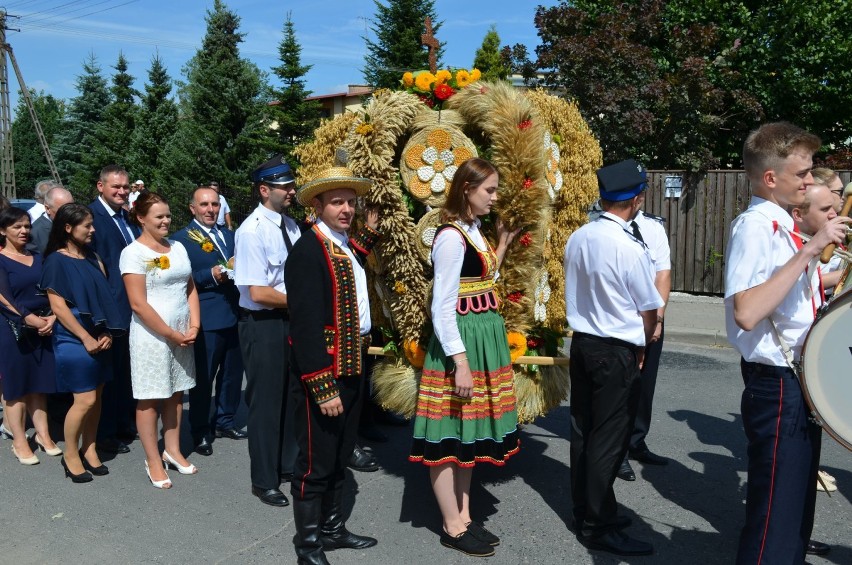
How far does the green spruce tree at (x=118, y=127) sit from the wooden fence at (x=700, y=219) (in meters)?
20.7

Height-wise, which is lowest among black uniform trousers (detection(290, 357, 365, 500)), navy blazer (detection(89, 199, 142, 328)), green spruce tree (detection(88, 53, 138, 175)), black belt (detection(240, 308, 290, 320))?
black uniform trousers (detection(290, 357, 365, 500))

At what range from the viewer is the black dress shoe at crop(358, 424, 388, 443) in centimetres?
546

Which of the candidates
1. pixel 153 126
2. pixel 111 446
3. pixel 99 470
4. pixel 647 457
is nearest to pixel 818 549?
pixel 647 457

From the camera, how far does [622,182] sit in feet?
11.5

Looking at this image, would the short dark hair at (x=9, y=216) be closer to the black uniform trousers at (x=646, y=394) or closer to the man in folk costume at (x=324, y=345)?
the man in folk costume at (x=324, y=345)

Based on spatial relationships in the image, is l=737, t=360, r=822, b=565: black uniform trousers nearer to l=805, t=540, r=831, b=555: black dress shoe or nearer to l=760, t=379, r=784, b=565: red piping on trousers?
l=760, t=379, r=784, b=565: red piping on trousers

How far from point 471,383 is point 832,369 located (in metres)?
1.54

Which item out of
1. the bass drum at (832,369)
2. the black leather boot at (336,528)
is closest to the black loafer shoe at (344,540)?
the black leather boot at (336,528)

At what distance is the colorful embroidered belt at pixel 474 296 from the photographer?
3.68m

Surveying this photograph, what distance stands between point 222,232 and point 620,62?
8.13 m

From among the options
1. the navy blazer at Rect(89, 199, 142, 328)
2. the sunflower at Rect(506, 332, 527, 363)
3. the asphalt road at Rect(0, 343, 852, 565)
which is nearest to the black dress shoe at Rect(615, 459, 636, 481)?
the asphalt road at Rect(0, 343, 852, 565)

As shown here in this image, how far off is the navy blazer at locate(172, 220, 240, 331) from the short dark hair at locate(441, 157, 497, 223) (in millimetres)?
2297

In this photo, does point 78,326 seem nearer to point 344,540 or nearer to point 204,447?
point 204,447

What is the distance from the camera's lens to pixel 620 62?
1173 centimetres
